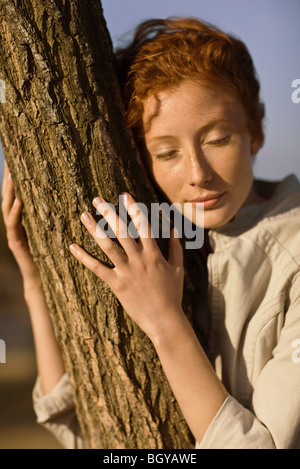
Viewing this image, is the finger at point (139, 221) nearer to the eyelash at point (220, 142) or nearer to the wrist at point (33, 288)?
the eyelash at point (220, 142)

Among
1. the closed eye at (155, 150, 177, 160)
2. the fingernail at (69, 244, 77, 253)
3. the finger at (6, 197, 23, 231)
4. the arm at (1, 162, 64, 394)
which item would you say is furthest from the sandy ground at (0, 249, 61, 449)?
the closed eye at (155, 150, 177, 160)

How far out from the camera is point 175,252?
1882 mm

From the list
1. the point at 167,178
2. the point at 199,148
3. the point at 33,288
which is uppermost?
the point at 199,148

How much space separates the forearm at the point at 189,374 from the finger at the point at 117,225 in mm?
305

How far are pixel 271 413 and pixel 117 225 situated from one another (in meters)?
0.83

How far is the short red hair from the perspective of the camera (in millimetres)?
1882

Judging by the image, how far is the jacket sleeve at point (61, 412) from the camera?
2291mm

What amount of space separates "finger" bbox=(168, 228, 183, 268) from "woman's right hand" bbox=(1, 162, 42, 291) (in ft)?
1.97

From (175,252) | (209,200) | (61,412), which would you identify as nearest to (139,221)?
(175,252)

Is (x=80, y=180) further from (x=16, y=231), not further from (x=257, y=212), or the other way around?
(x=257, y=212)

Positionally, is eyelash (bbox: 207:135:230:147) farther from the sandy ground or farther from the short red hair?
the sandy ground

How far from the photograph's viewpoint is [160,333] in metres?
1.75

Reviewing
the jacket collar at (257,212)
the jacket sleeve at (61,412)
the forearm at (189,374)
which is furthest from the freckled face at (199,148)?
the jacket sleeve at (61,412)

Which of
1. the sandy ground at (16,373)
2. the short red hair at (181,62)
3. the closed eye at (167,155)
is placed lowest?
the sandy ground at (16,373)
